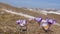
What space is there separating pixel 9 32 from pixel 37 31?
29.2 inches

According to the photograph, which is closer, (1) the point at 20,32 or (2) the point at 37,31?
(1) the point at 20,32

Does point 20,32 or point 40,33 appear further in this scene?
point 40,33

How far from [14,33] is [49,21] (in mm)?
1913

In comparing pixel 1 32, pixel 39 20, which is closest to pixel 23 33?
pixel 1 32

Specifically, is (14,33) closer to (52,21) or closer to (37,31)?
(37,31)

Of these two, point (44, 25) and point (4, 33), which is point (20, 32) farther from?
point (44, 25)

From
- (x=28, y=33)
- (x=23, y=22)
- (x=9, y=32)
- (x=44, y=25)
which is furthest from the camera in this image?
(x=9, y=32)

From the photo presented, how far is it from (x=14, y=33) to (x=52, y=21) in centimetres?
190

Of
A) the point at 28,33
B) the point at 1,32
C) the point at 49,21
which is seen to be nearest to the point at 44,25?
the point at 49,21

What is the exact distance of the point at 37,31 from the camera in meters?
6.14

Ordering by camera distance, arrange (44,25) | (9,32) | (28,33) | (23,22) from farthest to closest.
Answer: (9,32), (28,33), (23,22), (44,25)

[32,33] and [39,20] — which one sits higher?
[39,20]

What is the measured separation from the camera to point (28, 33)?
17.7 feet

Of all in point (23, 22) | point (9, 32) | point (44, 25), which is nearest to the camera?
point (44, 25)
